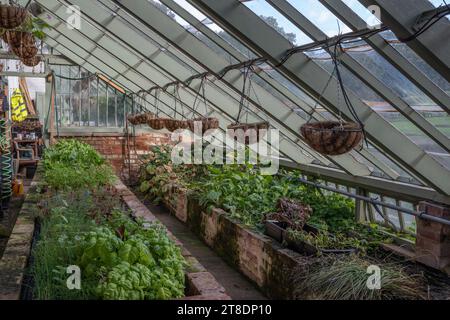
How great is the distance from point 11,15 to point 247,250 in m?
3.20

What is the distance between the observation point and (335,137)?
317 cm

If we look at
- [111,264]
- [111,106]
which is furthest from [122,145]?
[111,264]

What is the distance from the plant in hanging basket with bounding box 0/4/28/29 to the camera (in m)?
3.91

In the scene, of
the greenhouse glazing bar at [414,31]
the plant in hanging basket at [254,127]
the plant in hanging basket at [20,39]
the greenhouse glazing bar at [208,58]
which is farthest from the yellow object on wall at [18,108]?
the greenhouse glazing bar at [414,31]

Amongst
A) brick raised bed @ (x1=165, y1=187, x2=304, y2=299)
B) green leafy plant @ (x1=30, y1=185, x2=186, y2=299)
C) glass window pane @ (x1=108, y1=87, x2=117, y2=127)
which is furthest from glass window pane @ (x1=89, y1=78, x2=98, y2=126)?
green leafy plant @ (x1=30, y1=185, x2=186, y2=299)

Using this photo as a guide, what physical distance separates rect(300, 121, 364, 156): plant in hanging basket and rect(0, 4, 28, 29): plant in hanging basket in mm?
2687

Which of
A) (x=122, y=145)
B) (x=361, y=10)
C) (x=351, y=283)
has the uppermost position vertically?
(x=361, y=10)

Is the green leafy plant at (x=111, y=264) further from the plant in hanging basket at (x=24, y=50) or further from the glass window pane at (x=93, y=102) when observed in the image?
the glass window pane at (x=93, y=102)

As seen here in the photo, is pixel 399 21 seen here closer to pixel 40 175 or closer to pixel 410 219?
pixel 410 219

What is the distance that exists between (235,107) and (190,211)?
180 cm

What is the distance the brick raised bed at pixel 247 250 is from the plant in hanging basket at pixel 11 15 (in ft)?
9.87

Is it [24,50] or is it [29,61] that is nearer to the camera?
[24,50]

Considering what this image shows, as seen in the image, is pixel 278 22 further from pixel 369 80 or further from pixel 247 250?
pixel 247 250

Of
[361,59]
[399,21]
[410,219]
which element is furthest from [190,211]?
[399,21]
